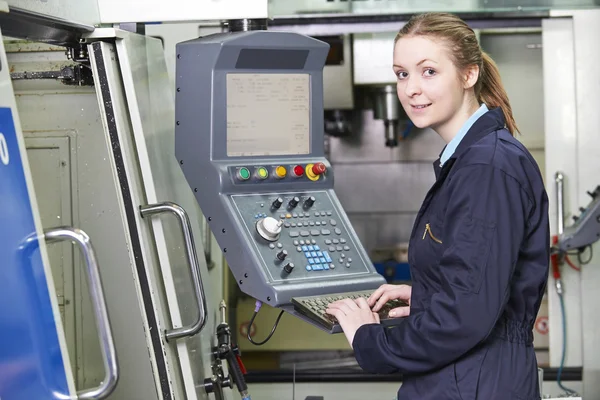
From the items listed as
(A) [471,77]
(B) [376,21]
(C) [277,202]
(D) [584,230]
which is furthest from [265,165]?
(D) [584,230]

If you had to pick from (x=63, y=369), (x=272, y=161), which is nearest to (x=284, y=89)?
(x=272, y=161)

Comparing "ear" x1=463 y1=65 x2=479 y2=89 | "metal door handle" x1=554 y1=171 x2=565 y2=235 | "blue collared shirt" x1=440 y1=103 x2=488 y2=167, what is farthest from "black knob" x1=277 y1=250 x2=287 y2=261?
"metal door handle" x1=554 y1=171 x2=565 y2=235

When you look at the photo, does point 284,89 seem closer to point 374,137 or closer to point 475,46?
point 475,46

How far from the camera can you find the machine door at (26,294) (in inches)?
51.9

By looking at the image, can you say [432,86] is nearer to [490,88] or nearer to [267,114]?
[490,88]

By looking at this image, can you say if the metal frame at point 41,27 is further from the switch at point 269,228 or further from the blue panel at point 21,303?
the switch at point 269,228

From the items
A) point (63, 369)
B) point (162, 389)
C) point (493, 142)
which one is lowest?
point (162, 389)

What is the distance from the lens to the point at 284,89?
223cm

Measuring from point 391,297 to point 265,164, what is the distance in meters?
0.52

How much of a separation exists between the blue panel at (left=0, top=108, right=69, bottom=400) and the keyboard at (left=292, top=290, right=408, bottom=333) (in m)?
0.60

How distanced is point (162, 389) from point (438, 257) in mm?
766

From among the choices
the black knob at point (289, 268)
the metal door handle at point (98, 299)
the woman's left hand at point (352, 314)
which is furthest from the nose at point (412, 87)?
the metal door handle at point (98, 299)

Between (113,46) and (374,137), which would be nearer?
(113,46)

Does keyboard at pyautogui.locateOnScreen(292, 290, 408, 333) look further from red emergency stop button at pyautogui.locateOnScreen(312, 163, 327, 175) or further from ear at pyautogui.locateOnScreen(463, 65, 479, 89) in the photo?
ear at pyautogui.locateOnScreen(463, 65, 479, 89)
